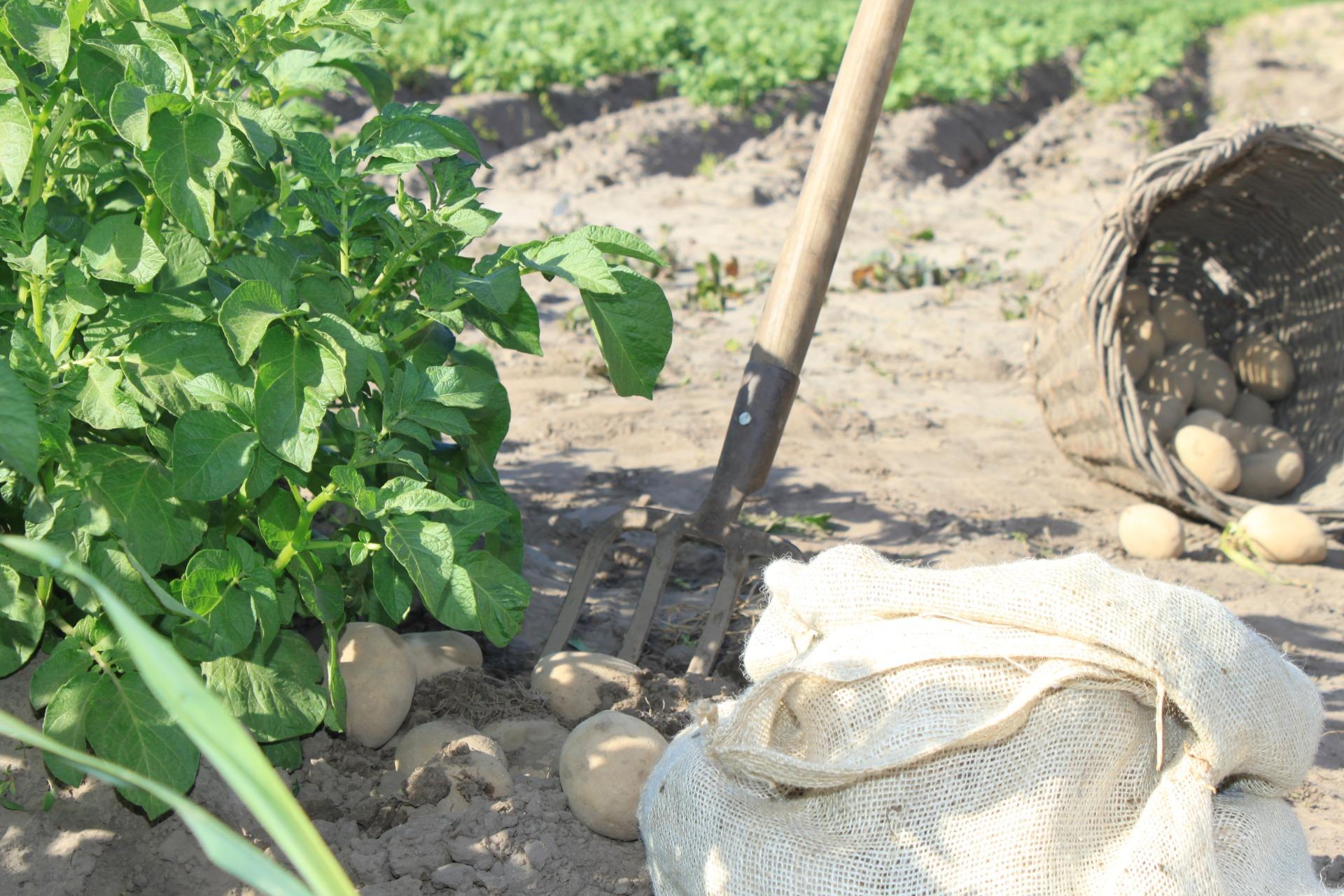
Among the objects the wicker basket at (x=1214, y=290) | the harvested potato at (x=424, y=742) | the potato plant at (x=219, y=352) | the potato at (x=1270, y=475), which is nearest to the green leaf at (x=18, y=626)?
the potato plant at (x=219, y=352)

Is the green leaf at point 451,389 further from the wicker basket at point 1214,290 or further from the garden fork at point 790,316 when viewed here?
the wicker basket at point 1214,290

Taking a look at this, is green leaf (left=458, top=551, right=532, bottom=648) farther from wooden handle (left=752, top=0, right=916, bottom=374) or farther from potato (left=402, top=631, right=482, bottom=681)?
wooden handle (left=752, top=0, right=916, bottom=374)

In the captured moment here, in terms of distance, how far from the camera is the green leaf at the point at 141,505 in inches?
63.2

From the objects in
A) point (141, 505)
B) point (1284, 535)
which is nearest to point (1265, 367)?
point (1284, 535)

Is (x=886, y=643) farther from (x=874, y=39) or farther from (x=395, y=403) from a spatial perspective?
(x=874, y=39)

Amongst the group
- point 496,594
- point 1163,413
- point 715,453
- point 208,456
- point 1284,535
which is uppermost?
point 208,456

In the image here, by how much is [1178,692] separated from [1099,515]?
2155 mm

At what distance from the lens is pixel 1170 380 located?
3.74m

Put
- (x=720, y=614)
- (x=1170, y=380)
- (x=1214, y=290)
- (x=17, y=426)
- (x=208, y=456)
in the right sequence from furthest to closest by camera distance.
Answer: (x=1214, y=290)
(x=1170, y=380)
(x=720, y=614)
(x=208, y=456)
(x=17, y=426)

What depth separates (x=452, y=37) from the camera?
9812 mm

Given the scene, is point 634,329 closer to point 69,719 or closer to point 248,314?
point 248,314

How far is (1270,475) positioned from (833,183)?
74.0 inches

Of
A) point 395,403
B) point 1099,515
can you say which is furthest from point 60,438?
point 1099,515

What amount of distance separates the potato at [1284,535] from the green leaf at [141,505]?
270cm
